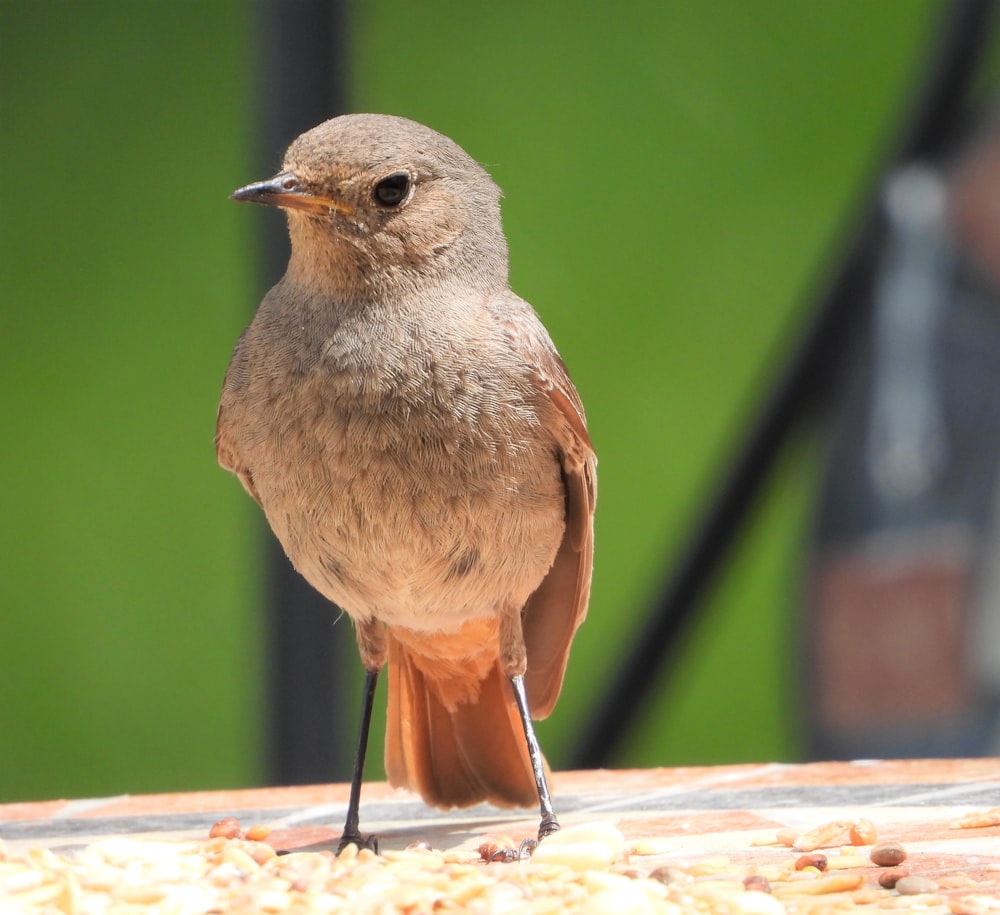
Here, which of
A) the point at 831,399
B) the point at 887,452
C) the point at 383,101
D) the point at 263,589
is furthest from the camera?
the point at 383,101

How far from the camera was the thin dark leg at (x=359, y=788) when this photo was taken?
11.4 feet

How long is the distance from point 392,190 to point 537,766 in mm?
1349

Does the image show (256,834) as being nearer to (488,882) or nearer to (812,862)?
(488,882)

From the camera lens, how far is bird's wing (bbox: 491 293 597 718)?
140 inches

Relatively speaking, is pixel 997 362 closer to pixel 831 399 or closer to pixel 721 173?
pixel 831 399

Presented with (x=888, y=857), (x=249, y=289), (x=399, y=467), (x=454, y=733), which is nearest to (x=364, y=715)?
(x=454, y=733)

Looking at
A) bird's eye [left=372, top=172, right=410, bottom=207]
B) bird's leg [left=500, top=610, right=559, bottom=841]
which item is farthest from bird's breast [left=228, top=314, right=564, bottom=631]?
bird's eye [left=372, top=172, right=410, bottom=207]

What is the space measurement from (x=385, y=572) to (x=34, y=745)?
241 inches

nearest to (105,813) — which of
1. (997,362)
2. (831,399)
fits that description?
(831,399)

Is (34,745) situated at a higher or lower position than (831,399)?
lower

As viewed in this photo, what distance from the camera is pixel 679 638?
6.13 metres

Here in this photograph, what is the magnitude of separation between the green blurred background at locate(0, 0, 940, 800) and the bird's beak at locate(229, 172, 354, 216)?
5197 mm

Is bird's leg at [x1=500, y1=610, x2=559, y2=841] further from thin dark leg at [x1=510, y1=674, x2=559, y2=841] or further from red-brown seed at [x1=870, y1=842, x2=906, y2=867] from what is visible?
red-brown seed at [x1=870, y1=842, x2=906, y2=867]

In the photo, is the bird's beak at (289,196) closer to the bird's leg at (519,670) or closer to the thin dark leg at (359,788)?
the bird's leg at (519,670)
